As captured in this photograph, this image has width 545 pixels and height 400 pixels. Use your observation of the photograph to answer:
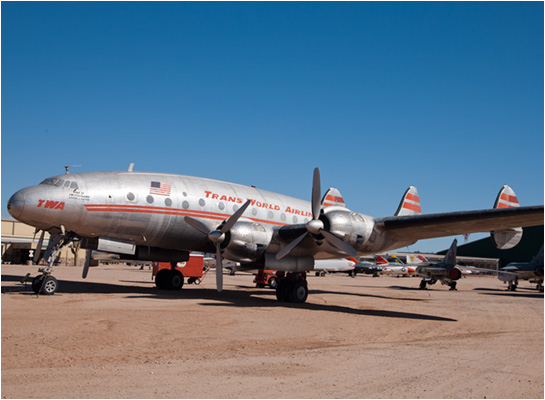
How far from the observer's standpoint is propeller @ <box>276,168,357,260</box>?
15.8 m

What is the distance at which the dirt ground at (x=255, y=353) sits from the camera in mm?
6270

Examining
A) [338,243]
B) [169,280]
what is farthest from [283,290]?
[169,280]

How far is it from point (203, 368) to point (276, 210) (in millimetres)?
14170

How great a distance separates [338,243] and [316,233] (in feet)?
2.54

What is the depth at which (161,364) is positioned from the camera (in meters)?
7.49

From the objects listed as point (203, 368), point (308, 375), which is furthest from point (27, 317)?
point (308, 375)

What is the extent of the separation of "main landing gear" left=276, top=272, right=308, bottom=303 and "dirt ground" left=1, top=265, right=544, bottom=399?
3315 millimetres

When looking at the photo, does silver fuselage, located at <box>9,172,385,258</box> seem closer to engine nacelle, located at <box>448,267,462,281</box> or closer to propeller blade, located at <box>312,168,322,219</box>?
propeller blade, located at <box>312,168,322,219</box>

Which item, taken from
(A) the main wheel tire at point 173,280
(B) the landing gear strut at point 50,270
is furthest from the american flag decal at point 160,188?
(A) the main wheel tire at point 173,280

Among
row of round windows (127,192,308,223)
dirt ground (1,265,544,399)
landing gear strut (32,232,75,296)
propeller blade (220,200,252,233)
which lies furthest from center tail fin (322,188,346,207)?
landing gear strut (32,232,75,296)

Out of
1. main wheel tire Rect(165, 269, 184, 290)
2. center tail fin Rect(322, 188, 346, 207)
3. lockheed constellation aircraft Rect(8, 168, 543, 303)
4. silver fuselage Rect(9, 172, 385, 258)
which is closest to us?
lockheed constellation aircraft Rect(8, 168, 543, 303)

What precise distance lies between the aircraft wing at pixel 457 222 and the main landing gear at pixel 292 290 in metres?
3.70

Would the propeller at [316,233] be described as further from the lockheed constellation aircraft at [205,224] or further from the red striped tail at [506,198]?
the red striped tail at [506,198]

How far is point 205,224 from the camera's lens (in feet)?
59.7
